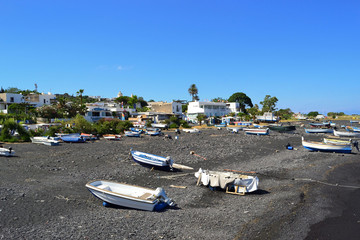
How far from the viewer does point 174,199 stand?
544 inches

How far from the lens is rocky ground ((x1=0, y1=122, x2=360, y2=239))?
10.1 m

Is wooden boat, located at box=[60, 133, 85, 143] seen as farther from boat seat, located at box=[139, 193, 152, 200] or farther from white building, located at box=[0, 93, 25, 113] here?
white building, located at box=[0, 93, 25, 113]

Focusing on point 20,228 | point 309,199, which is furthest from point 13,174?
point 309,199

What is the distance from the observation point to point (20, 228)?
9930 millimetres

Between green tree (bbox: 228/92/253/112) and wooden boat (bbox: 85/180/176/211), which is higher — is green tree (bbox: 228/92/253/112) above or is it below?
above

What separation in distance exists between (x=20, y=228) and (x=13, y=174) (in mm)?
8478

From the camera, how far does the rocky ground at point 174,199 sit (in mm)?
10070

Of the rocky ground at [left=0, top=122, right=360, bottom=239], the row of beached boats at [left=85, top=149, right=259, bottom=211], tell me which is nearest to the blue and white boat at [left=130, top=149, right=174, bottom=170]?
the rocky ground at [left=0, top=122, right=360, bottom=239]

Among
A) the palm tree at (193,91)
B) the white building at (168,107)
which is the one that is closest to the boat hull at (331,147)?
the white building at (168,107)

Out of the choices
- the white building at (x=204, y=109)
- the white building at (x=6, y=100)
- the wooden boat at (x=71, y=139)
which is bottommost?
the wooden boat at (x=71, y=139)

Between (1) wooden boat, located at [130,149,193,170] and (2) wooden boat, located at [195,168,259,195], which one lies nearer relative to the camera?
(2) wooden boat, located at [195,168,259,195]

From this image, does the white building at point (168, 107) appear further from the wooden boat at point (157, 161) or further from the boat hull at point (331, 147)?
the wooden boat at point (157, 161)

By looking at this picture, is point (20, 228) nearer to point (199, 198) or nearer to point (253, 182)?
point (199, 198)

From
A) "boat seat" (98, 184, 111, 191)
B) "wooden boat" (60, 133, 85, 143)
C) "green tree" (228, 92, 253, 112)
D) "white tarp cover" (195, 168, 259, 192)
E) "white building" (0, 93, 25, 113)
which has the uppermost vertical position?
"green tree" (228, 92, 253, 112)
